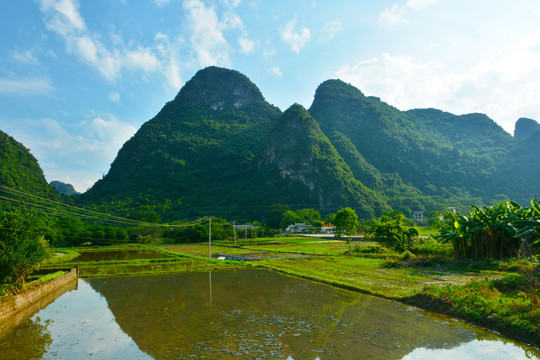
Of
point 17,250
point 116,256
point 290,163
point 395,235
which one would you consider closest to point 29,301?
point 17,250

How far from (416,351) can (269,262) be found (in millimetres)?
20670

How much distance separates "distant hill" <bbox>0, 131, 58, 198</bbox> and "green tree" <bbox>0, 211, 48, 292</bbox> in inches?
2800

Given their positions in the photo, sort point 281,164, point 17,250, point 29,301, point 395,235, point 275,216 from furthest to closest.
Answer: point 281,164, point 275,216, point 395,235, point 17,250, point 29,301

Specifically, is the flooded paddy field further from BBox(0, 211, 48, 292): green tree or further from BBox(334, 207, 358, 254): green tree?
BBox(334, 207, 358, 254): green tree

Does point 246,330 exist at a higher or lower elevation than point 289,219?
lower

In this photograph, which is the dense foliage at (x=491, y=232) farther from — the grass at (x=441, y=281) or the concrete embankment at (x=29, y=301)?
the concrete embankment at (x=29, y=301)

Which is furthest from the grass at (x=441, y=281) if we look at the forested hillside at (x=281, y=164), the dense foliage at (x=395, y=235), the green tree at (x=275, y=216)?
the forested hillside at (x=281, y=164)

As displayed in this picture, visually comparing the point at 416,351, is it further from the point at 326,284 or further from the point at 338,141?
the point at 338,141

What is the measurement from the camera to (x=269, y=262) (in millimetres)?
28141

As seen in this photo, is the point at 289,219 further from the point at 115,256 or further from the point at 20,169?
the point at 20,169

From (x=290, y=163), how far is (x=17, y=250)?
118 m

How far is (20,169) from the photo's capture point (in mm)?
84375

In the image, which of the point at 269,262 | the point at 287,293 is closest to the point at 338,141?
the point at 269,262

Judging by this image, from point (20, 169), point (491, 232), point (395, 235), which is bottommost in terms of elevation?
point (395, 235)
